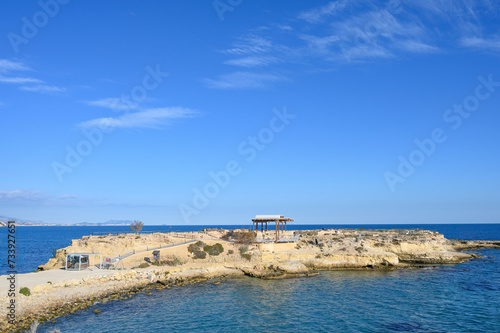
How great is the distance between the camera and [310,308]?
3186 centimetres

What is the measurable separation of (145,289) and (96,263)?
42.0 ft

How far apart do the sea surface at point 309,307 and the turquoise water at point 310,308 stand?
0.23 ft

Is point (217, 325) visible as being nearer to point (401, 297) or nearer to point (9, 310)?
point (9, 310)

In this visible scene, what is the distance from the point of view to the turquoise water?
88.3 feet

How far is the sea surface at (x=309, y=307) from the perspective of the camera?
26.9 m

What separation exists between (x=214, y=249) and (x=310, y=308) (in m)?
26.5

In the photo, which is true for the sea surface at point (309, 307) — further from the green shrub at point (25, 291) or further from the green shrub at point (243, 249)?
the green shrub at point (243, 249)

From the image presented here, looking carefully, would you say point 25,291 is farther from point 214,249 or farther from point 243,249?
point 243,249

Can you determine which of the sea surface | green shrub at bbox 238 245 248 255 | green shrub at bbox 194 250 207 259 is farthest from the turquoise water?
green shrub at bbox 238 245 248 255

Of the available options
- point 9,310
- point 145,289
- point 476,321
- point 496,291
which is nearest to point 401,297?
point 476,321

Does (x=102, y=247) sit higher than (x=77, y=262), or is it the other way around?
(x=102, y=247)

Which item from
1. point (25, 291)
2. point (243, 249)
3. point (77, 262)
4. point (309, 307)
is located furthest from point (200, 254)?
point (25, 291)

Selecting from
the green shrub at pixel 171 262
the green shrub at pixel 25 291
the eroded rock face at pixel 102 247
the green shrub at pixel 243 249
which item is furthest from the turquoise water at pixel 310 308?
the eroded rock face at pixel 102 247

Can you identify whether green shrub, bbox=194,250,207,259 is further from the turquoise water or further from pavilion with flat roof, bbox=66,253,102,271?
pavilion with flat roof, bbox=66,253,102,271
